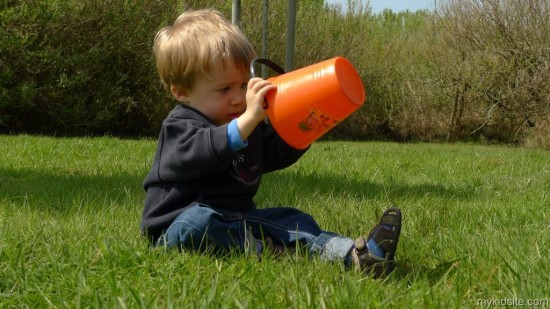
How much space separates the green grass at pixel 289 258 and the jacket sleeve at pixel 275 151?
0.45 meters

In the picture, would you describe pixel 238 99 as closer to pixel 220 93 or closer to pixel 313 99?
pixel 220 93

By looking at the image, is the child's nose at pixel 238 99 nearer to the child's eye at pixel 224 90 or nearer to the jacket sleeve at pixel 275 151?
the child's eye at pixel 224 90

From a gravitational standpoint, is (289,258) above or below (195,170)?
below

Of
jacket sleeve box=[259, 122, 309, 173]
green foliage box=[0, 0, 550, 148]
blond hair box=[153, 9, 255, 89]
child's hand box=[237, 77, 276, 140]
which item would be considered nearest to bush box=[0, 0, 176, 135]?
green foliage box=[0, 0, 550, 148]

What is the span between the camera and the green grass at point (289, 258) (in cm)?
177

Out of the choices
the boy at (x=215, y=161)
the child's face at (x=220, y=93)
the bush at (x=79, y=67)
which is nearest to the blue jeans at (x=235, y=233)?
the boy at (x=215, y=161)

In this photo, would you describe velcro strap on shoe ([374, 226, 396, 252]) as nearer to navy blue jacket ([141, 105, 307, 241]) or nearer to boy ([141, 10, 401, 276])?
boy ([141, 10, 401, 276])

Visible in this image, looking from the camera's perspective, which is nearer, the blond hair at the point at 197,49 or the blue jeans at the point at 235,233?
the blue jeans at the point at 235,233

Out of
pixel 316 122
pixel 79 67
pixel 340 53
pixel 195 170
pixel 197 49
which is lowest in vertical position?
pixel 79 67

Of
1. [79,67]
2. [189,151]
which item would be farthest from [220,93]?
[79,67]

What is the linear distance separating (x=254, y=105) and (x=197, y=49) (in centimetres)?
42

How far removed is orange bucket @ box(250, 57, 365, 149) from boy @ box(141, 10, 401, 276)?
0.05m

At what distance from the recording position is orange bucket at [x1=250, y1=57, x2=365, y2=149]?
2102mm

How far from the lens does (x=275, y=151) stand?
2.64 m
